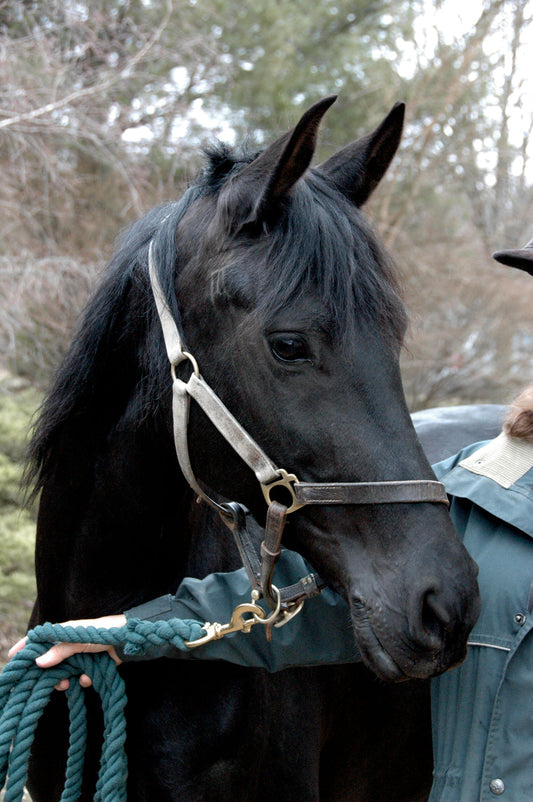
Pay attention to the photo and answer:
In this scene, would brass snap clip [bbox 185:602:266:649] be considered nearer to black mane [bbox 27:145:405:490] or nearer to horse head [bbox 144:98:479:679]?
horse head [bbox 144:98:479:679]

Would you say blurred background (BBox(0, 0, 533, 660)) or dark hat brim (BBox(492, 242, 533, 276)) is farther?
blurred background (BBox(0, 0, 533, 660))

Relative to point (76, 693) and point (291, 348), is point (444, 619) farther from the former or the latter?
point (76, 693)

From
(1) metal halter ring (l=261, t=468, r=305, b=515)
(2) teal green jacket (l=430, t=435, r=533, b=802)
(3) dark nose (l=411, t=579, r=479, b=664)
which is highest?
(1) metal halter ring (l=261, t=468, r=305, b=515)

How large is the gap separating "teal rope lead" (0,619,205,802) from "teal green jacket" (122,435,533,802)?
3.2 inches

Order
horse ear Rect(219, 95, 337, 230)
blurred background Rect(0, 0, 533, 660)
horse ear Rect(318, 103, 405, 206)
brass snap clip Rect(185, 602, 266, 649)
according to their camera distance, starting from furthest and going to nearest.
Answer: blurred background Rect(0, 0, 533, 660) < horse ear Rect(318, 103, 405, 206) < brass snap clip Rect(185, 602, 266, 649) < horse ear Rect(219, 95, 337, 230)

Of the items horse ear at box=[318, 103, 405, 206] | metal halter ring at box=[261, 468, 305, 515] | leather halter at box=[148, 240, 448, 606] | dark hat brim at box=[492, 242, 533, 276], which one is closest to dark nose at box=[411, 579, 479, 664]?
leather halter at box=[148, 240, 448, 606]

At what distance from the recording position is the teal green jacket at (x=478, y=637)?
1533mm

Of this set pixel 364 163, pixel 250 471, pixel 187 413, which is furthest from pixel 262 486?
pixel 364 163

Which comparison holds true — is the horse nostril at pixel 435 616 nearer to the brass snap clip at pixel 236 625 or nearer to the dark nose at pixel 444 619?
the dark nose at pixel 444 619

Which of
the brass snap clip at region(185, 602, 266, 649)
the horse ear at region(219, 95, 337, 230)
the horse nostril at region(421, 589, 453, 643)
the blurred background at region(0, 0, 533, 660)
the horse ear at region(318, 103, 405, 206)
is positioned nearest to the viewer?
the horse nostril at region(421, 589, 453, 643)

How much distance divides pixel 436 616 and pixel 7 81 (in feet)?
14.0

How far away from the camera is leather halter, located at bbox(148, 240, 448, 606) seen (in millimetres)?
1398

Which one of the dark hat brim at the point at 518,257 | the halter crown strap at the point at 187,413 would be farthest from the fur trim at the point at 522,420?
the halter crown strap at the point at 187,413

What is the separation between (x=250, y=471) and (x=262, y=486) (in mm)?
51
